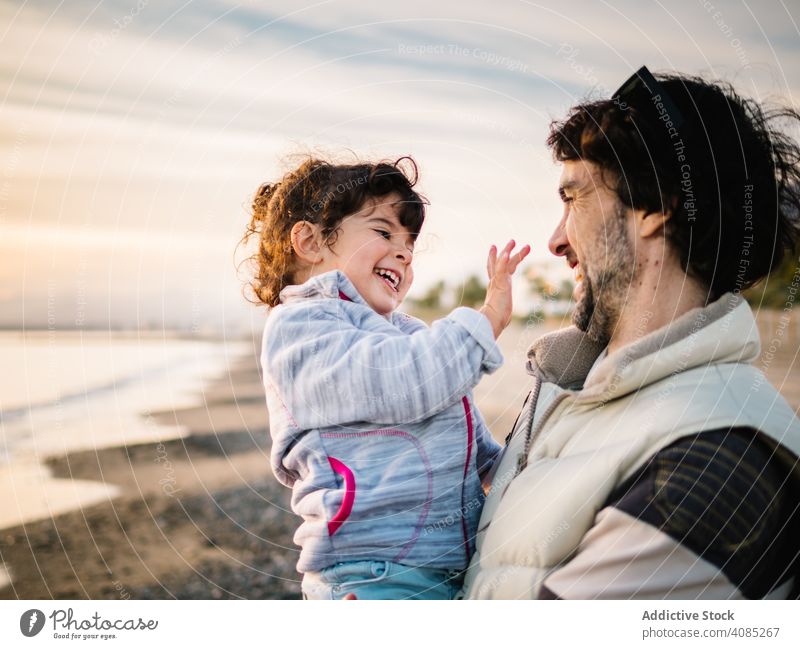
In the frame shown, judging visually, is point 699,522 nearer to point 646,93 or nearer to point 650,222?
point 650,222

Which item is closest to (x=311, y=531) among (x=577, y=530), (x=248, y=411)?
(x=577, y=530)

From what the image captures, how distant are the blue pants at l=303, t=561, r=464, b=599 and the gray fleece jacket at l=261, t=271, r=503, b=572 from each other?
3 centimetres

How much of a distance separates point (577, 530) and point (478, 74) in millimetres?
1819

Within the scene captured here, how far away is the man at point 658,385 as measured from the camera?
177 centimetres

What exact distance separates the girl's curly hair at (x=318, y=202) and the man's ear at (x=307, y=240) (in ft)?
0.07

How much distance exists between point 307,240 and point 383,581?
103 cm

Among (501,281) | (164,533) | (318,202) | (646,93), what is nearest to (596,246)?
(501,281)

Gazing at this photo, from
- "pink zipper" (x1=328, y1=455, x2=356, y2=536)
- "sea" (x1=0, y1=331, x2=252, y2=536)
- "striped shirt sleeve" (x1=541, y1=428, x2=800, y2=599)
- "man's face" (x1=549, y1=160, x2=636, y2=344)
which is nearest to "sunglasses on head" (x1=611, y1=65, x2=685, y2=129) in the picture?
"man's face" (x1=549, y1=160, x2=636, y2=344)

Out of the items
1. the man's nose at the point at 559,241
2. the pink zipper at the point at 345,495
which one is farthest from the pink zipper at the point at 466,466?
the man's nose at the point at 559,241

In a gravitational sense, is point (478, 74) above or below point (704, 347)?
above

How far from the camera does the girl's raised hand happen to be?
7.41ft

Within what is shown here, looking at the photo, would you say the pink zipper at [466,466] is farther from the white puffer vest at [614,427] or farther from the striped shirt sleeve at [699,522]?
the striped shirt sleeve at [699,522]
